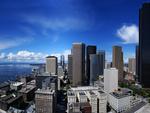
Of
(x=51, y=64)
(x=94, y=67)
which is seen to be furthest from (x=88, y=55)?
(x=51, y=64)

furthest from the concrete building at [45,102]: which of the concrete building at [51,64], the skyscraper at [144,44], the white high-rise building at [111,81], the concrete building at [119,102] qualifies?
the concrete building at [51,64]

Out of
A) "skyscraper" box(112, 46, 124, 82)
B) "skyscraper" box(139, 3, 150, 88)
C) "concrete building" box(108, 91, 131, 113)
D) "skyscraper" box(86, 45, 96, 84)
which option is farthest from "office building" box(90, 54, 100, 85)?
"concrete building" box(108, 91, 131, 113)

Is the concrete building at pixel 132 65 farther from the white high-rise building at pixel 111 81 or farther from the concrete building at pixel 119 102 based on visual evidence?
the concrete building at pixel 119 102

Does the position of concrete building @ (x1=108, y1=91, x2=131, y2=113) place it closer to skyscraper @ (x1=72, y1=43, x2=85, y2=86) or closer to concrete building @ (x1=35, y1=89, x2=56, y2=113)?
concrete building @ (x1=35, y1=89, x2=56, y2=113)

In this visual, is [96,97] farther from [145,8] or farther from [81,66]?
[145,8]

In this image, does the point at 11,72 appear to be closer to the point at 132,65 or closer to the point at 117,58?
the point at 117,58
